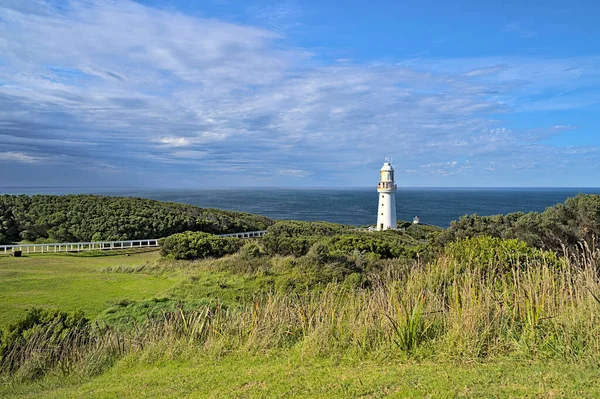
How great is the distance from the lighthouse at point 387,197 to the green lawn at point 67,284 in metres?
29.3

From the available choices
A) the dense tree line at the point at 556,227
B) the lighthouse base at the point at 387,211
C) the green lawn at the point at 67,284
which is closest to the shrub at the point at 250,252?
the green lawn at the point at 67,284

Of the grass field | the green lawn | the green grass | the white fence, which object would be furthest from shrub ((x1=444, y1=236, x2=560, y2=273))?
the white fence

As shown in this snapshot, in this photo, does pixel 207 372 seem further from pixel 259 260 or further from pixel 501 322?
pixel 259 260

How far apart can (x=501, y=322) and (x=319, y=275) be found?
7.72m

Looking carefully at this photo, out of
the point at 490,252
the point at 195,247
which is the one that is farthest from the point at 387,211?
Answer: the point at 490,252

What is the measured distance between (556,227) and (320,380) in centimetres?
1532

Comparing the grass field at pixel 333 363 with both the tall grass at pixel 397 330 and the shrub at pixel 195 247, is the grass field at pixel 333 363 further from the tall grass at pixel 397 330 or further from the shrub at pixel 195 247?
the shrub at pixel 195 247

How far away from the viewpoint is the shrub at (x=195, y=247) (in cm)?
1733

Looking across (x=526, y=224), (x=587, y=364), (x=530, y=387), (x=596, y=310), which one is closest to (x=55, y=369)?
(x=530, y=387)

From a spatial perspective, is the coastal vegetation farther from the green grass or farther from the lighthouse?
the lighthouse

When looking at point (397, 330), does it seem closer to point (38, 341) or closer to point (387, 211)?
point (38, 341)

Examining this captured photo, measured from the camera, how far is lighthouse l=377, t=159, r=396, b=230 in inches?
1662

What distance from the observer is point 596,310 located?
4695 mm

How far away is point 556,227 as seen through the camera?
53.0 feet
